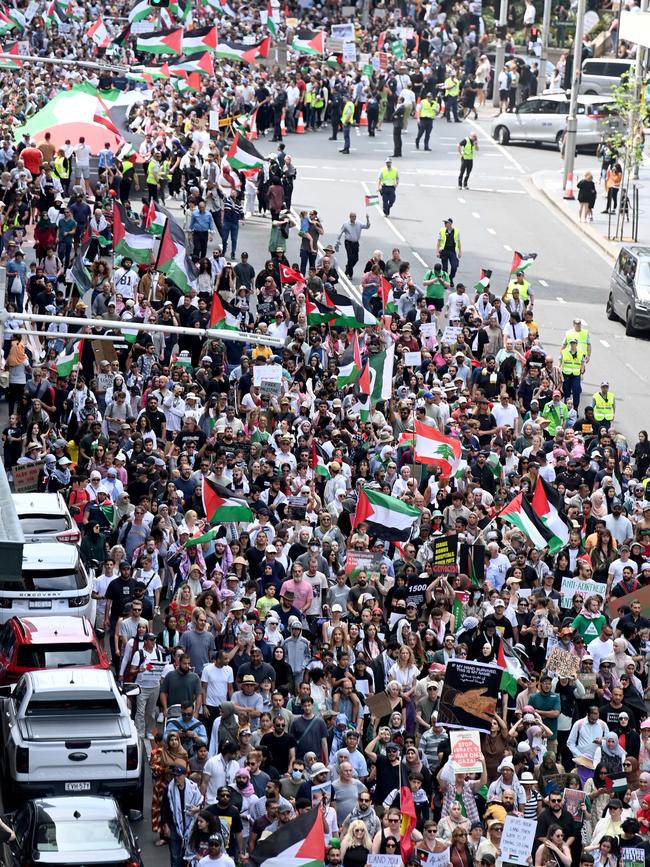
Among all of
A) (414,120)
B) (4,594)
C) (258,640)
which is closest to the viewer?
(258,640)

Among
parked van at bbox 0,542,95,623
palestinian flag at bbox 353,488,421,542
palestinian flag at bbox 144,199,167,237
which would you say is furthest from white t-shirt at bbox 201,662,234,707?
palestinian flag at bbox 144,199,167,237

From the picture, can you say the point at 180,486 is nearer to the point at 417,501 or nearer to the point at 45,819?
the point at 417,501

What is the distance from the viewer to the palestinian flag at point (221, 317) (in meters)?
29.4

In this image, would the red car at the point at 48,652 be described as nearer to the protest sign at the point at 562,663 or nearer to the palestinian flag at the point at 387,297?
the protest sign at the point at 562,663

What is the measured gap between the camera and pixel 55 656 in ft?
64.7

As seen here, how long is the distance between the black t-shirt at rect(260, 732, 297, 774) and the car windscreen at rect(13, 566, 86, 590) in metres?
3.92

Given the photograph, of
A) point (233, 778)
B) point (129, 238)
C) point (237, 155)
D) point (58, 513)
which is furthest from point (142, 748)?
point (237, 155)

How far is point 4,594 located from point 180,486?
3090 millimetres

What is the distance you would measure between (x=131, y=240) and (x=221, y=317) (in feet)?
11.1

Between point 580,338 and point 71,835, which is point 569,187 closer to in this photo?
point 580,338

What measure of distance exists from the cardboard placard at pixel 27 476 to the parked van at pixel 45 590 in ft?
9.92

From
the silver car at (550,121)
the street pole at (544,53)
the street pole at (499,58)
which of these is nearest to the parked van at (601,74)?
the street pole at (544,53)

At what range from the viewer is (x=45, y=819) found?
16297 millimetres

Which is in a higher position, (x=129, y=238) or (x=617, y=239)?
(x=129, y=238)
